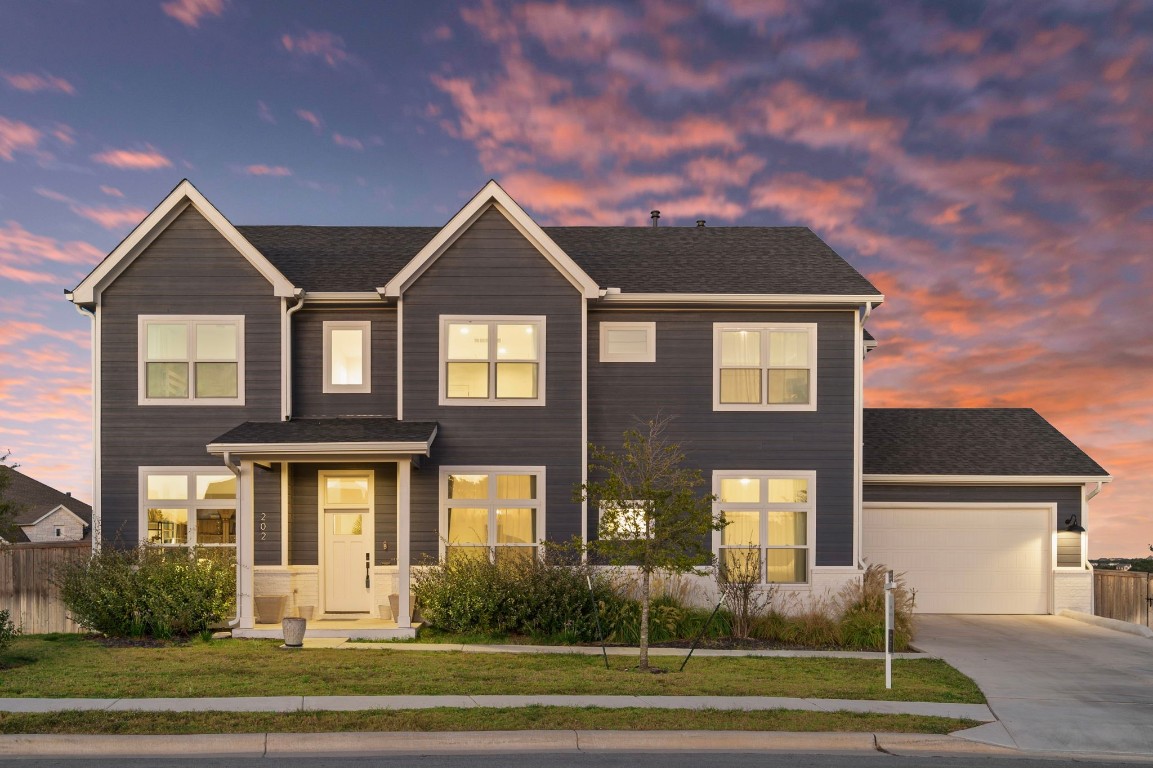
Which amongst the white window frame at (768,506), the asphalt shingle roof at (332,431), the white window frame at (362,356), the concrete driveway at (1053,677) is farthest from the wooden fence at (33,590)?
the concrete driveway at (1053,677)

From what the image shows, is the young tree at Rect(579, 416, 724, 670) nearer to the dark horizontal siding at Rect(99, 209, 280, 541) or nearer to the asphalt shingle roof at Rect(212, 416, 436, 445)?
the asphalt shingle roof at Rect(212, 416, 436, 445)

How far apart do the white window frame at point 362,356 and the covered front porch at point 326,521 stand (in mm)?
721

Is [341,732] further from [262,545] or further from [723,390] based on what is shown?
[723,390]

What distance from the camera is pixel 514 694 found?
11.0m

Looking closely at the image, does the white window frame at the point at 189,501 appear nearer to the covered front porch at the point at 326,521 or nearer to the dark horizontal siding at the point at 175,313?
the dark horizontal siding at the point at 175,313

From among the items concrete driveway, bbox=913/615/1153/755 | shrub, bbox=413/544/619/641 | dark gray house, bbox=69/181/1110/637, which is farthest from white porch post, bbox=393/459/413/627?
concrete driveway, bbox=913/615/1153/755

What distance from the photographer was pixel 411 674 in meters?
12.2

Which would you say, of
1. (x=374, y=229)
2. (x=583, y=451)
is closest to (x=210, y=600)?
(x=583, y=451)

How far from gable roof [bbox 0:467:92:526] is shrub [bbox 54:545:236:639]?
30.6 m

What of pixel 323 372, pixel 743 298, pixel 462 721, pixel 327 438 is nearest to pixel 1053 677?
pixel 743 298

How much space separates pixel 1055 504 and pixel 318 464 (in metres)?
16.5

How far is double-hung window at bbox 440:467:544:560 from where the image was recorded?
17.5 metres

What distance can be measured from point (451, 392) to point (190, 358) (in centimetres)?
528

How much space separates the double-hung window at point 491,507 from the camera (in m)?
17.5
